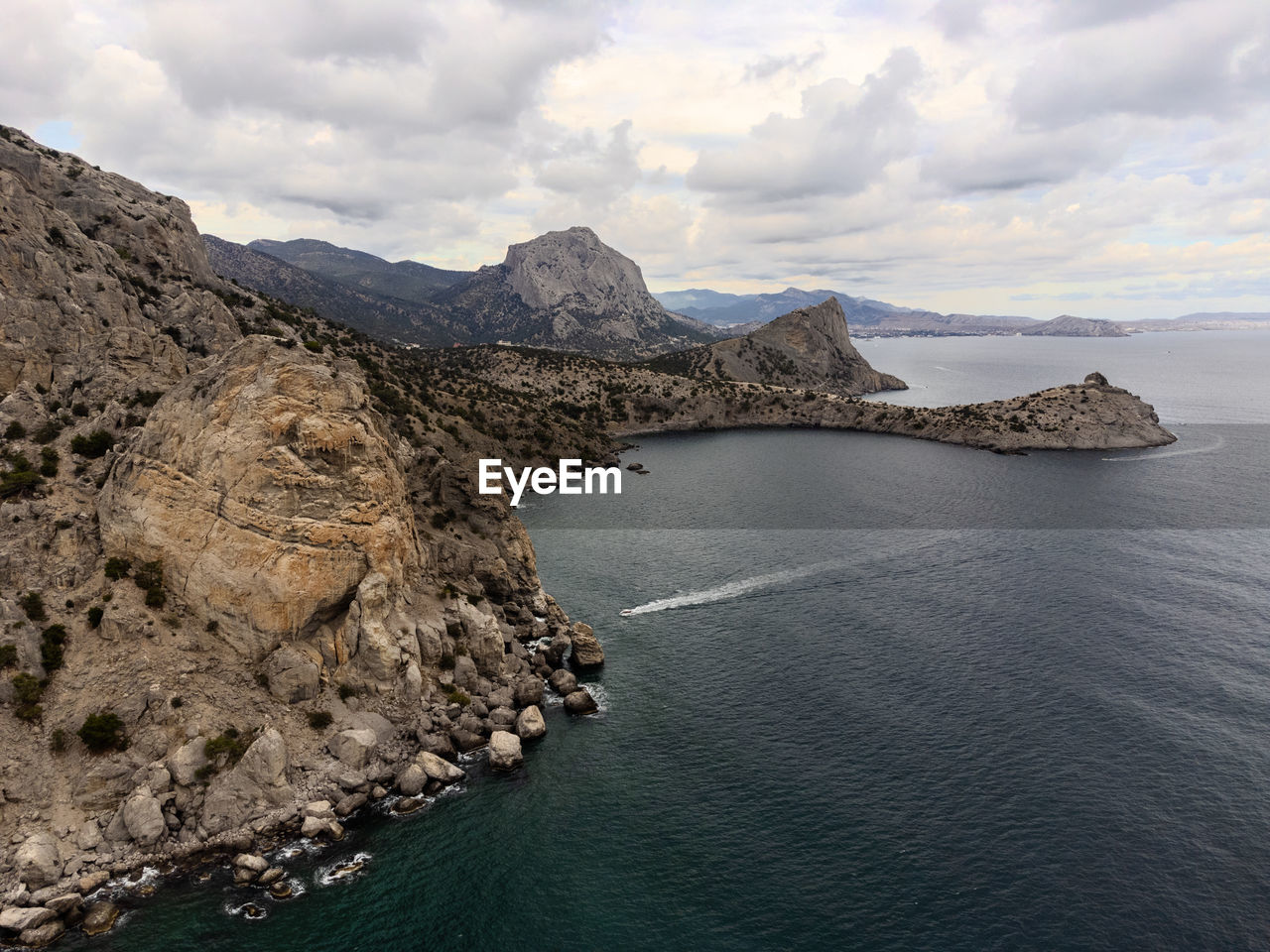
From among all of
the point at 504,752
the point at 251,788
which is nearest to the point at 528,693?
the point at 504,752

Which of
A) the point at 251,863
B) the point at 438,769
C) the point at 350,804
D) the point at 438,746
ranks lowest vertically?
the point at 251,863

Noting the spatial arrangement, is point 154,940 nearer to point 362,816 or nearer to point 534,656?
point 362,816

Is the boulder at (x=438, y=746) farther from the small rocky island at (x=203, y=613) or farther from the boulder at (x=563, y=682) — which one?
the boulder at (x=563, y=682)

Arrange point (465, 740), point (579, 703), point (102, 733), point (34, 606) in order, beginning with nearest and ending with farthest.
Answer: point (102, 733)
point (34, 606)
point (465, 740)
point (579, 703)

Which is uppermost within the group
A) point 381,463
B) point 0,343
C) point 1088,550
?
point 0,343

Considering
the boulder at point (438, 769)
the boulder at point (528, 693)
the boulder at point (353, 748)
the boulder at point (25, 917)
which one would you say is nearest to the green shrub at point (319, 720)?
the boulder at point (353, 748)

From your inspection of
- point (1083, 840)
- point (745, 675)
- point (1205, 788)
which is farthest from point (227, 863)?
point (1205, 788)

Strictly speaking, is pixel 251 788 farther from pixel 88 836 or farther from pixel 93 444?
pixel 93 444
